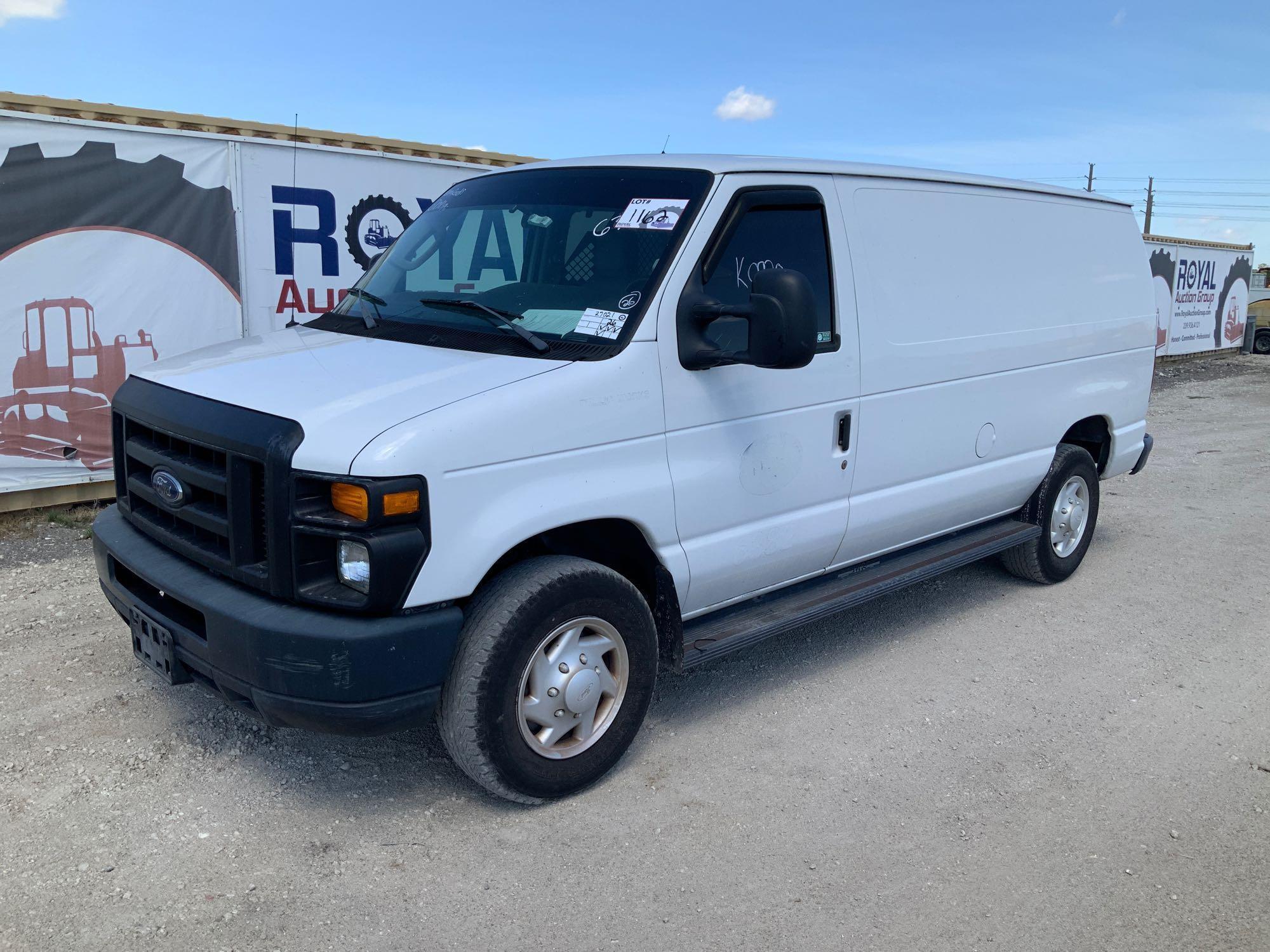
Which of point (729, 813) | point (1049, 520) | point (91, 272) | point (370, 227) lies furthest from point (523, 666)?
point (370, 227)

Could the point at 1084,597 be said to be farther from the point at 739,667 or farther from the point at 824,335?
the point at 824,335

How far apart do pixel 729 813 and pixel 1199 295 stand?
2068 centimetres

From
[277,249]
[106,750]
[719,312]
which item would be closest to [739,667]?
[719,312]

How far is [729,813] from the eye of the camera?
12.0 feet

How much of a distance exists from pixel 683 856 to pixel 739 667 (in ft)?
5.16

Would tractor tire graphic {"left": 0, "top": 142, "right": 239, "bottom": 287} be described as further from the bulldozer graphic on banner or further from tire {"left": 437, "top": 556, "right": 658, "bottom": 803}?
tire {"left": 437, "top": 556, "right": 658, "bottom": 803}

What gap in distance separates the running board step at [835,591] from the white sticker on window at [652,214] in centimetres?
156

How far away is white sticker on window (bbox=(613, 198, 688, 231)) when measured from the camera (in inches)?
151

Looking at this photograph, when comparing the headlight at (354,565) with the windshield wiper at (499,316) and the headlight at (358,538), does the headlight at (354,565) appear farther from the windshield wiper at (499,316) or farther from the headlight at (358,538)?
the windshield wiper at (499,316)

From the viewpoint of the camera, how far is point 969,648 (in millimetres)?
5211

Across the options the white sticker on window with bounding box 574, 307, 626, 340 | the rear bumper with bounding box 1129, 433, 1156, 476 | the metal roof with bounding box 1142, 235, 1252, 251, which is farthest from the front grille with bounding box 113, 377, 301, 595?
the metal roof with bounding box 1142, 235, 1252, 251

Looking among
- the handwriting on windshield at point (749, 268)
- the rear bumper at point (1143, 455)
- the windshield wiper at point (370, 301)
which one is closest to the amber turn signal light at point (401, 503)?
the windshield wiper at point (370, 301)

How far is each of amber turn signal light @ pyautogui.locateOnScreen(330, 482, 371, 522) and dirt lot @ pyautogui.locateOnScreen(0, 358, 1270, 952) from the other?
1.16m

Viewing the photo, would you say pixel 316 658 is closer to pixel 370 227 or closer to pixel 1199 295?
pixel 370 227
